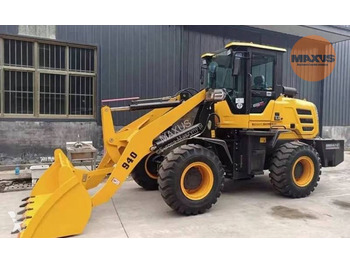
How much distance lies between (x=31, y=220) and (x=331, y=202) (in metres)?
4.90

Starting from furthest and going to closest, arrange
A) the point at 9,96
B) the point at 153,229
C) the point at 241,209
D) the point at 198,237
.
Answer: the point at 9,96
the point at 241,209
the point at 153,229
the point at 198,237

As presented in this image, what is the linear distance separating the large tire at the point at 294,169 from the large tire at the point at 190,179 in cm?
135

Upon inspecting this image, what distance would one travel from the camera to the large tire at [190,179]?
4.09 metres

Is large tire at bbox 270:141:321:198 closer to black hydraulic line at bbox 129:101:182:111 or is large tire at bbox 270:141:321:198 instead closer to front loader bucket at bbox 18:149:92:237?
black hydraulic line at bbox 129:101:182:111

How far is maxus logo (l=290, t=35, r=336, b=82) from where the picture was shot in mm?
12602

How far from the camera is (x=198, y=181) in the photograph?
448cm

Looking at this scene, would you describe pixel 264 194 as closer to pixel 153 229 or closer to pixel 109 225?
pixel 153 229

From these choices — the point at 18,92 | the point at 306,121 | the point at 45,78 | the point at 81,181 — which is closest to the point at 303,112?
the point at 306,121

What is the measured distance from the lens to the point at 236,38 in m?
10.9

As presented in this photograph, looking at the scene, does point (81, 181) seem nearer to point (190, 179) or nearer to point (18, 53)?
point (190, 179)

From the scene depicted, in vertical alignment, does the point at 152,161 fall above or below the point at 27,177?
above

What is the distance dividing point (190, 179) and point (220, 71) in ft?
7.43

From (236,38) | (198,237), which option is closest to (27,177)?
(198,237)

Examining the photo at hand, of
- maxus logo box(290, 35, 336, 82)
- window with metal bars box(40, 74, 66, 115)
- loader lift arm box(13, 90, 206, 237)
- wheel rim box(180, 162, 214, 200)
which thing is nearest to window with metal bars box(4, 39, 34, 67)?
window with metal bars box(40, 74, 66, 115)
